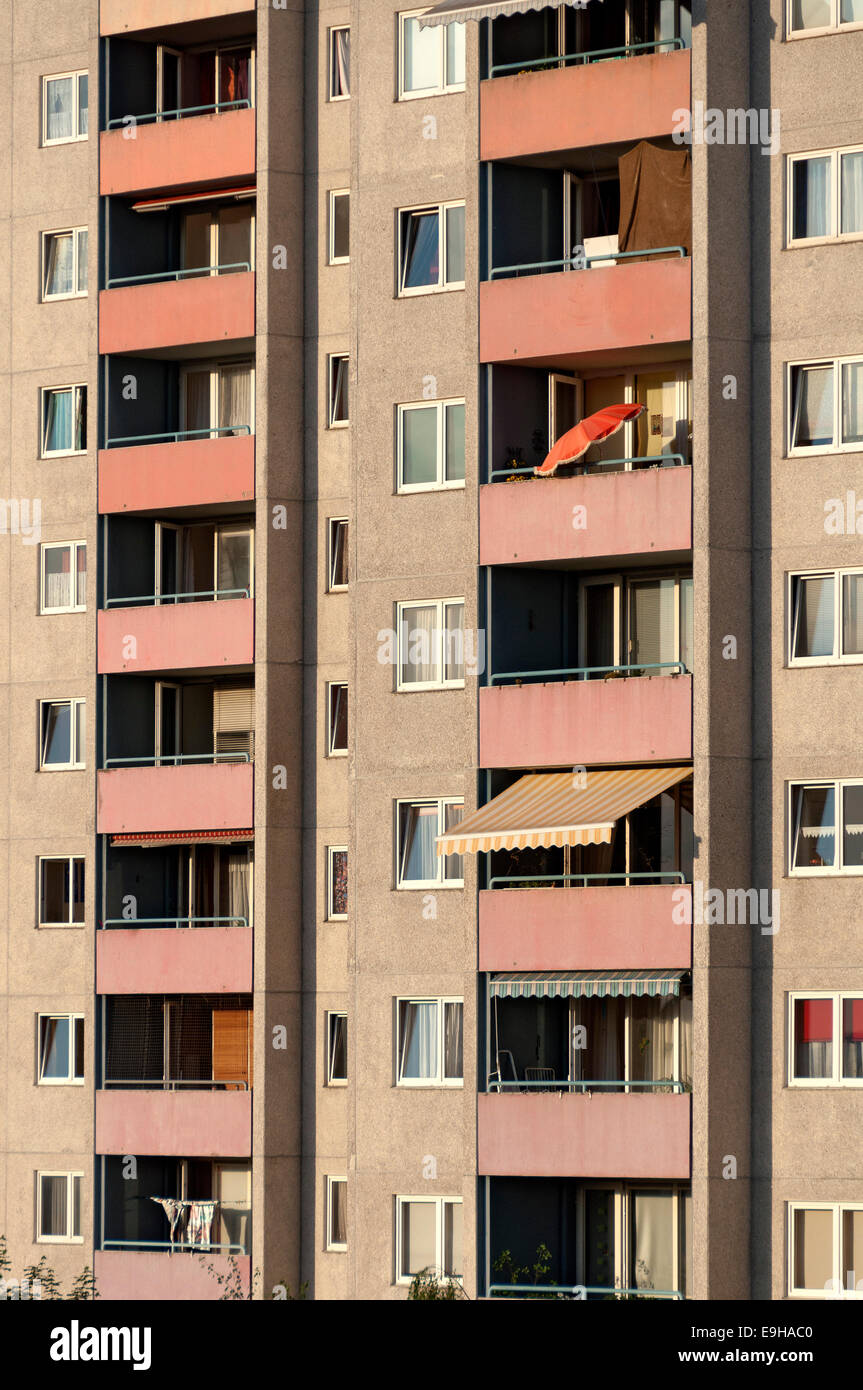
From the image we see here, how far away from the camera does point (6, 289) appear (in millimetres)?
50375

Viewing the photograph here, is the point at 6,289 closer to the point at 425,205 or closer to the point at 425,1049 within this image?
the point at 425,205

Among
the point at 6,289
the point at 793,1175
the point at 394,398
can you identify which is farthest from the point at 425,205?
the point at 793,1175

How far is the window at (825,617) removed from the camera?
40.3m

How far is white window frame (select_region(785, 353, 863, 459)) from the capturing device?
133 ft

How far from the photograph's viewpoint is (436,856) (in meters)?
43.6

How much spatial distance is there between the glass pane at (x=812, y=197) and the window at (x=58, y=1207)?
805 inches

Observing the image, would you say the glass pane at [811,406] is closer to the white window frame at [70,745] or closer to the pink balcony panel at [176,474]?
the pink balcony panel at [176,474]

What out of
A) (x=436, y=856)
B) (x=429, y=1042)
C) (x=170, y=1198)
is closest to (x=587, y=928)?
(x=436, y=856)

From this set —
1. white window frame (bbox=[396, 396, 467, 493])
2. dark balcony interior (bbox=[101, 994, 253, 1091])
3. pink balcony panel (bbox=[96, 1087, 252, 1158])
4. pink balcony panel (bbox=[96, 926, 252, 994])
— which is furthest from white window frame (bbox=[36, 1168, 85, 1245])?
white window frame (bbox=[396, 396, 467, 493])

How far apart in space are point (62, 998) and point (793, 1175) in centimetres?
1480

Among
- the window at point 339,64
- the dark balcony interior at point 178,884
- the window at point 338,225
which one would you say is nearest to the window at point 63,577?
the dark balcony interior at point 178,884

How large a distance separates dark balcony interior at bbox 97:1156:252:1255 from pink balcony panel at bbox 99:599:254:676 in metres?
8.60

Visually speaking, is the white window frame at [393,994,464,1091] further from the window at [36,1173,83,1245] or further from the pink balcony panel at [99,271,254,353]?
the pink balcony panel at [99,271,254,353]
